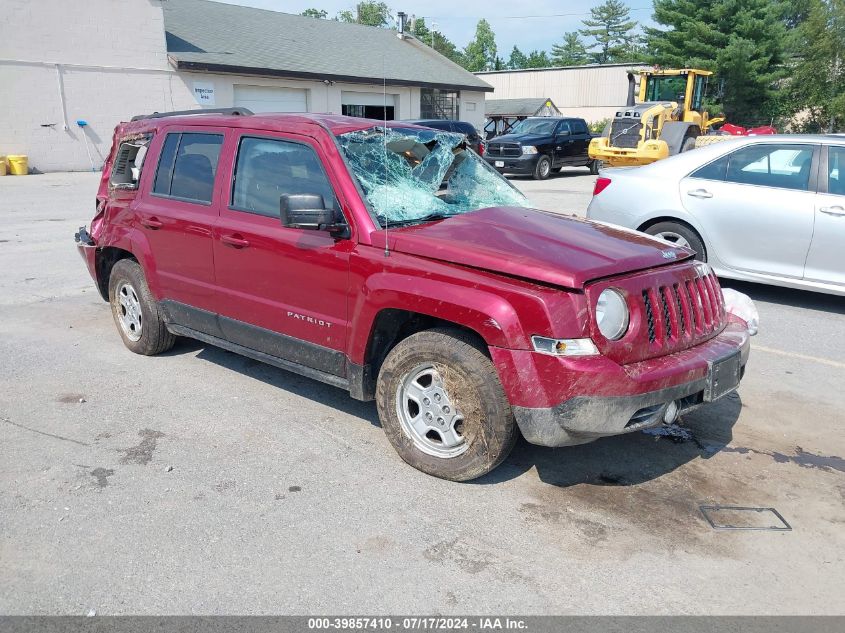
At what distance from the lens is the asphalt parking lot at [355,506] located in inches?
115

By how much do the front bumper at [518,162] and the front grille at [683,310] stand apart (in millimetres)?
18974

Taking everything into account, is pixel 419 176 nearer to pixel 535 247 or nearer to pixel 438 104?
pixel 535 247

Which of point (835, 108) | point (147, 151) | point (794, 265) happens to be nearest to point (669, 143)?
point (794, 265)

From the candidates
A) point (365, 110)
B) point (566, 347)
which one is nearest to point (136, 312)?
point (566, 347)

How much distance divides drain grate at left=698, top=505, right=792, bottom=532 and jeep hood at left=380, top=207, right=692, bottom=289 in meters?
1.27

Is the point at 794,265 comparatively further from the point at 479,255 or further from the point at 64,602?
the point at 64,602

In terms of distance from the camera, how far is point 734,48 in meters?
42.2

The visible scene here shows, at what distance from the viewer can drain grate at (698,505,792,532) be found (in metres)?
3.43

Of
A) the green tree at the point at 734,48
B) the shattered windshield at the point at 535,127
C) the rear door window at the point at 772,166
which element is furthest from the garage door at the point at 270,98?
the green tree at the point at 734,48

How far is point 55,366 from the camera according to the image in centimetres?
546

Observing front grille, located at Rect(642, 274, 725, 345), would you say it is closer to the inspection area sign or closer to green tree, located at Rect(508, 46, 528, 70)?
the inspection area sign

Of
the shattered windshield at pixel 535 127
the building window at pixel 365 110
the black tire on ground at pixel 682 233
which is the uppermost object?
the building window at pixel 365 110

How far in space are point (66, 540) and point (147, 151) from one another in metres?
3.18

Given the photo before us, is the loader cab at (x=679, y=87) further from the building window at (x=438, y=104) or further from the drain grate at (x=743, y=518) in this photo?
the drain grate at (x=743, y=518)
